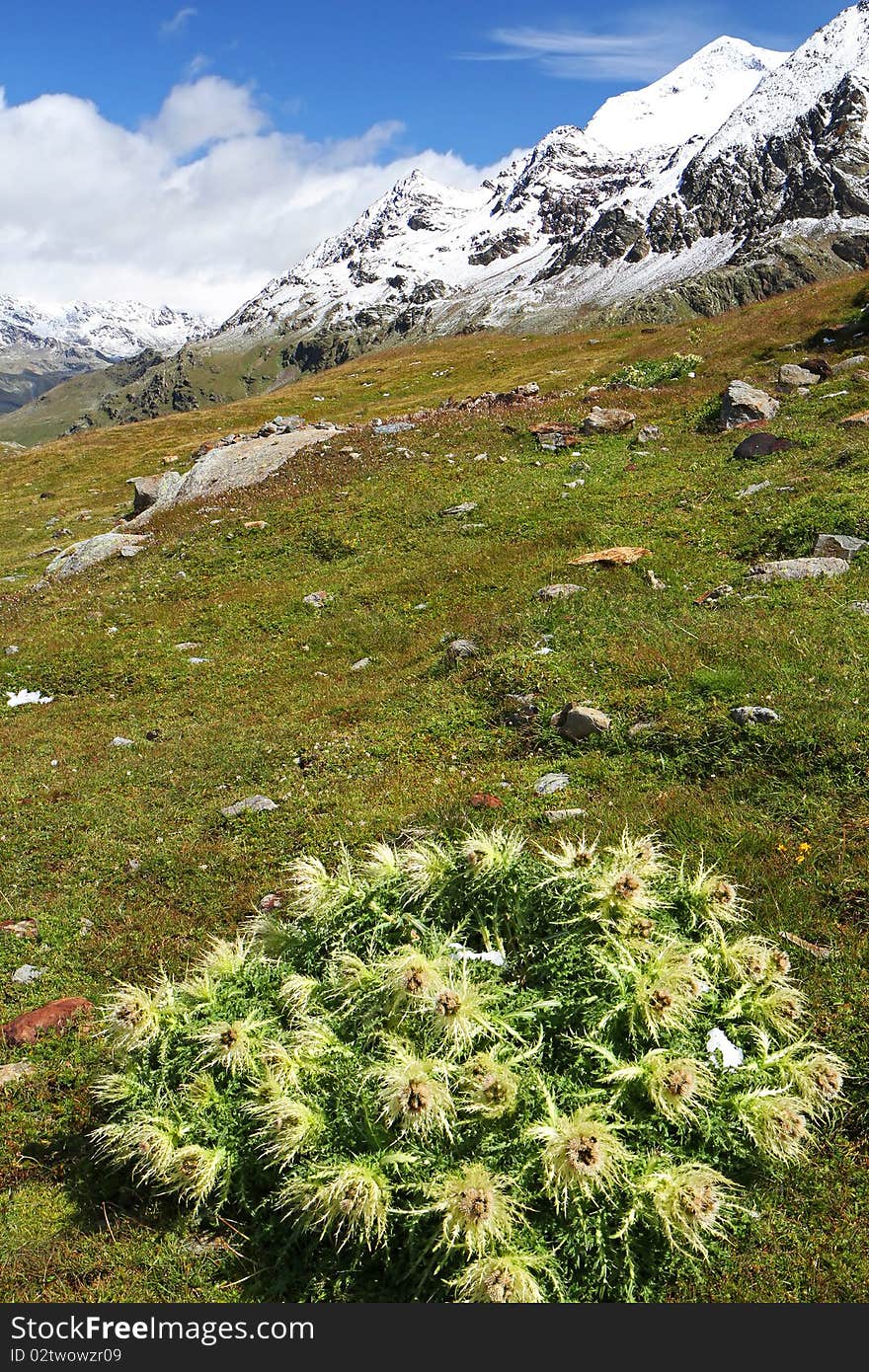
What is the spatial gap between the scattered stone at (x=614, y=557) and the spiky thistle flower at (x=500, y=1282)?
13842mm

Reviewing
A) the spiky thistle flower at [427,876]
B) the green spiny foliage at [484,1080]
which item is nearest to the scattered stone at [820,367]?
the green spiny foliage at [484,1080]

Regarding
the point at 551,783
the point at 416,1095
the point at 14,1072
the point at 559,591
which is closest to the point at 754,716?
the point at 551,783

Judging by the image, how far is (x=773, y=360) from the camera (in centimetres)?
3167

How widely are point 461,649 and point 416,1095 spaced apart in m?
10.3

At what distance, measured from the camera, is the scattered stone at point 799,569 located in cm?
1320

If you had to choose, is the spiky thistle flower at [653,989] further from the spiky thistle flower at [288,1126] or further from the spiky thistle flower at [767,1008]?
the spiky thistle flower at [288,1126]

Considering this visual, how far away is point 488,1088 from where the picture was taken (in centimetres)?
429

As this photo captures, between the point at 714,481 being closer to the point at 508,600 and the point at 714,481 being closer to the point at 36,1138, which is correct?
the point at 508,600

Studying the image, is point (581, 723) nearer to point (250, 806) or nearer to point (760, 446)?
point (250, 806)

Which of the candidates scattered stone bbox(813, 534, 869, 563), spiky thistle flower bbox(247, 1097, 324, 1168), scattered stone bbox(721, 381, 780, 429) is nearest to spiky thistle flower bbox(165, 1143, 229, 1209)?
spiky thistle flower bbox(247, 1097, 324, 1168)

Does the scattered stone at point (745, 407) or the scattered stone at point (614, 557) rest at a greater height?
the scattered stone at point (745, 407)

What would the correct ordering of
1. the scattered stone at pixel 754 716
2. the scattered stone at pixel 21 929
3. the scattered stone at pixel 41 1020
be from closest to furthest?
the scattered stone at pixel 41 1020, the scattered stone at pixel 21 929, the scattered stone at pixel 754 716

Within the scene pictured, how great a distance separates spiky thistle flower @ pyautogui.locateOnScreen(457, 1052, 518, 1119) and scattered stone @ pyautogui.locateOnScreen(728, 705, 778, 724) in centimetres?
634

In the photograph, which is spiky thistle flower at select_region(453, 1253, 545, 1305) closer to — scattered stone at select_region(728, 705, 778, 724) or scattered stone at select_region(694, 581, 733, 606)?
scattered stone at select_region(728, 705, 778, 724)
